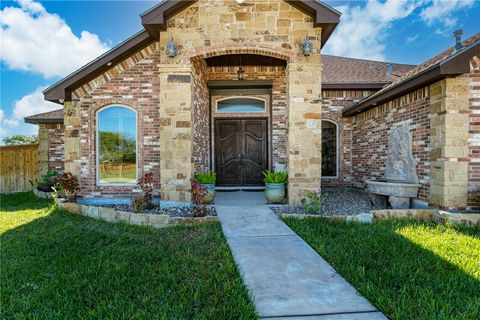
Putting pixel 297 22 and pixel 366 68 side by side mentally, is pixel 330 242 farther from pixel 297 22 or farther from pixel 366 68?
pixel 366 68

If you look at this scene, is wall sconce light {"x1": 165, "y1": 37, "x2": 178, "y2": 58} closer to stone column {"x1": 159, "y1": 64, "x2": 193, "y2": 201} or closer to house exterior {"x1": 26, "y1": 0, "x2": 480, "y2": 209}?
house exterior {"x1": 26, "y1": 0, "x2": 480, "y2": 209}

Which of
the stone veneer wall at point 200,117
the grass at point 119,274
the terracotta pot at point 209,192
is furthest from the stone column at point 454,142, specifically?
the stone veneer wall at point 200,117

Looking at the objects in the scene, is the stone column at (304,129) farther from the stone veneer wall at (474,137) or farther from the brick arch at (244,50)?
the stone veneer wall at (474,137)

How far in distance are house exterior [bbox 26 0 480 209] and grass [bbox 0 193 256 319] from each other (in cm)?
203

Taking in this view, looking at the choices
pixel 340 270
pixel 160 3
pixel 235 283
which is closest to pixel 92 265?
pixel 235 283

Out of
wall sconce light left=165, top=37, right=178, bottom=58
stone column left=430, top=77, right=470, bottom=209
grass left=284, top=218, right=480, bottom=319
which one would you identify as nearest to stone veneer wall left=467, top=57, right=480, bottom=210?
stone column left=430, top=77, right=470, bottom=209

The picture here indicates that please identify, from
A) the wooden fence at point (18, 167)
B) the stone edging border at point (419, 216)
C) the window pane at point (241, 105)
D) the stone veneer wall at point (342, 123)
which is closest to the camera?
the stone edging border at point (419, 216)

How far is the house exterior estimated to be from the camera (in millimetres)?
5270

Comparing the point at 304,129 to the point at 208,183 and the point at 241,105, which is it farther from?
the point at 241,105

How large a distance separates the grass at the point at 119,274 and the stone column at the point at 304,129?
2470 millimetres

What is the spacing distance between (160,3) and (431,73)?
18.8 ft

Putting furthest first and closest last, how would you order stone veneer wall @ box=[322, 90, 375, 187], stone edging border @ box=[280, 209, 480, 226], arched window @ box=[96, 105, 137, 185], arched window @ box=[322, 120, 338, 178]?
arched window @ box=[322, 120, 338, 178]
stone veneer wall @ box=[322, 90, 375, 187]
arched window @ box=[96, 105, 137, 185]
stone edging border @ box=[280, 209, 480, 226]

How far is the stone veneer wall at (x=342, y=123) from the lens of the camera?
9.73 metres

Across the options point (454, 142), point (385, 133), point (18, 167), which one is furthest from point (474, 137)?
point (18, 167)
